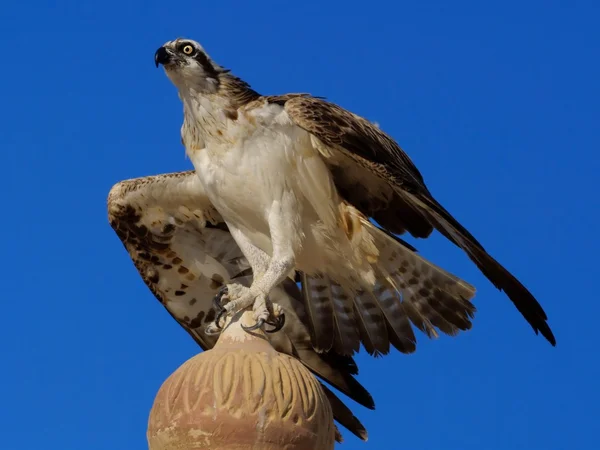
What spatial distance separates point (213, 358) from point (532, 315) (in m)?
2.59

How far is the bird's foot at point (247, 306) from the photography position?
30.9 feet

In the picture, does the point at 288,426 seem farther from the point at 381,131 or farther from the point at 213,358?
the point at 381,131

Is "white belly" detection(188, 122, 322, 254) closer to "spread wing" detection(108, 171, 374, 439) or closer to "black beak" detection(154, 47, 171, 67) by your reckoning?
"black beak" detection(154, 47, 171, 67)

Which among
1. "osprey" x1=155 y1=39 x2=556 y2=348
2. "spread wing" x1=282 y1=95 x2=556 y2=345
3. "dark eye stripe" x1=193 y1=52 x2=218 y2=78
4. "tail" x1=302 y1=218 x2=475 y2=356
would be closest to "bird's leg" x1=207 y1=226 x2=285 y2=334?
"osprey" x1=155 y1=39 x2=556 y2=348

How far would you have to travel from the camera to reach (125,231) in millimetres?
12266

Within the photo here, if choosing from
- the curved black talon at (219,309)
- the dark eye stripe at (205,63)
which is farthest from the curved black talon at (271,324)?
the dark eye stripe at (205,63)

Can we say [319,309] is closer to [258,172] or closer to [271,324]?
[258,172]

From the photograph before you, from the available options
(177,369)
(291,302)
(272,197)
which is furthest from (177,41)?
(177,369)

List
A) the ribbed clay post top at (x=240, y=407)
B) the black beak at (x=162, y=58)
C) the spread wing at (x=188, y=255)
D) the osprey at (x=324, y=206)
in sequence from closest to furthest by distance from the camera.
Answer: the ribbed clay post top at (x=240, y=407)
the osprey at (x=324, y=206)
the black beak at (x=162, y=58)
the spread wing at (x=188, y=255)

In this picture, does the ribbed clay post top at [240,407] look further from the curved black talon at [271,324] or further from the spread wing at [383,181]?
the spread wing at [383,181]

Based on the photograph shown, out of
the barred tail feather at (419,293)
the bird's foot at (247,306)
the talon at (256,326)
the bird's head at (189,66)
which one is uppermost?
the bird's head at (189,66)

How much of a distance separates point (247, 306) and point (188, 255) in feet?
9.68

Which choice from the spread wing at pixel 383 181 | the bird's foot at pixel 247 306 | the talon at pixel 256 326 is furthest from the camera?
the spread wing at pixel 383 181

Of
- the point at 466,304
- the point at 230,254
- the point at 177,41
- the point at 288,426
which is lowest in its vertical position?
the point at 288,426
